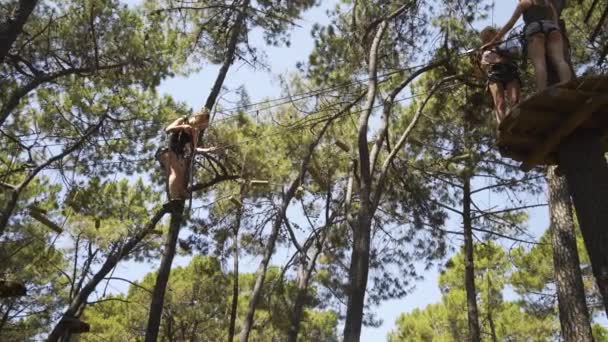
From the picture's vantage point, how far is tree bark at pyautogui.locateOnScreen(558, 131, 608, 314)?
2408mm

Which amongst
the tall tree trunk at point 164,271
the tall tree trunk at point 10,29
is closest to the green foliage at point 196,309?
the tall tree trunk at point 164,271

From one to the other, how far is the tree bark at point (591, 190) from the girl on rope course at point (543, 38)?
391 mm

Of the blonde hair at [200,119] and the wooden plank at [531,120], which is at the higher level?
the blonde hair at [200,119]

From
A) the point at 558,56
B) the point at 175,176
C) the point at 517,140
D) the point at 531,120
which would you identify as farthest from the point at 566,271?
the point at 175,176

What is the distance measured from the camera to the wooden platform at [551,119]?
2.52m

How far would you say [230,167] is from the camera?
26.4ft

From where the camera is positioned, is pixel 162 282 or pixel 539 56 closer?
pixel 539 56

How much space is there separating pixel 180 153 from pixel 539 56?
11.0ft

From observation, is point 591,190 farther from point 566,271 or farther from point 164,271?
point 164,271

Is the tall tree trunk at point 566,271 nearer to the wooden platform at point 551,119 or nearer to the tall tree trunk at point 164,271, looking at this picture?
the wooden platform at point 551,119

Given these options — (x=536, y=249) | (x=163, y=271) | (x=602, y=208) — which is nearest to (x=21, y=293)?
(x=163, y=271)

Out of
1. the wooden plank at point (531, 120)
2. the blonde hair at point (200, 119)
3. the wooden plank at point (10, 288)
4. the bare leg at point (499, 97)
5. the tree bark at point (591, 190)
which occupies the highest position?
the blonde hair at point (200, 119)

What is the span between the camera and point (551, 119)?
107 inches

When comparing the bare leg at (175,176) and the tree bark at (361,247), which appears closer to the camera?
the tree bark at (361,247)
